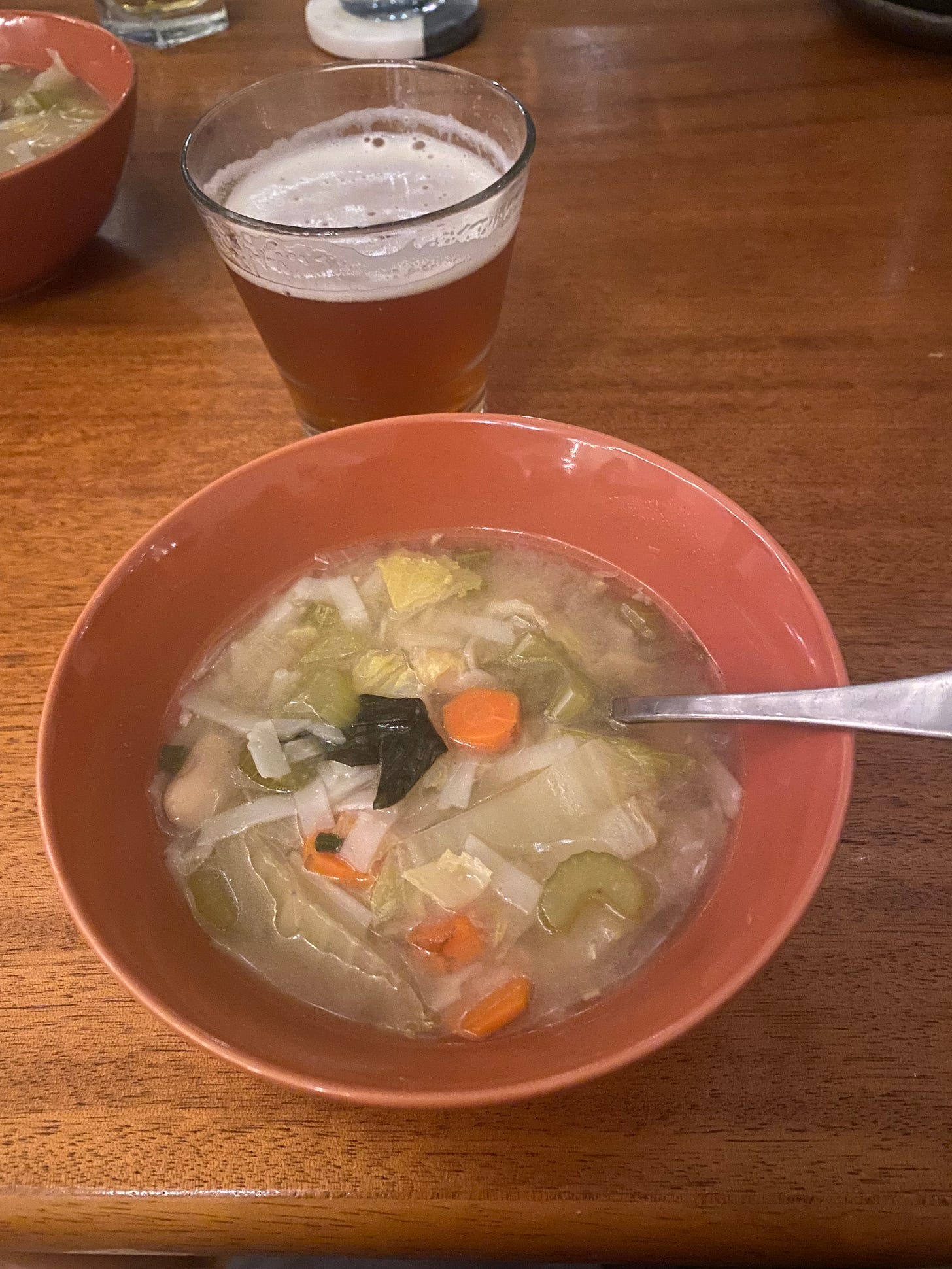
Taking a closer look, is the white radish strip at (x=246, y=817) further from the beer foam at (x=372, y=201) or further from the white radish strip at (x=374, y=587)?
the beer foam at (x=372, y=201)

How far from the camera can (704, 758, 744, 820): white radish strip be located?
3.22ft

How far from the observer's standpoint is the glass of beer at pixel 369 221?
3.80ft

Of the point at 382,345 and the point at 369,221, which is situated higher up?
the point at 369,221

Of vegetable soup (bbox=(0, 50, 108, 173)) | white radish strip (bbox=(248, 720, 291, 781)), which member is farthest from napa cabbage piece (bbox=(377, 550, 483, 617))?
vegetable soup (bbox=(0, 50, 108, 173))

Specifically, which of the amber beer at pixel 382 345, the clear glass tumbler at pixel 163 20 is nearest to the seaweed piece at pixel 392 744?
the amber beer at pixel 382 345

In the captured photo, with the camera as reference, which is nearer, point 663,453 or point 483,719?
point 483,719

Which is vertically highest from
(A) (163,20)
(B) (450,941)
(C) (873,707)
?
(A) (163,20)

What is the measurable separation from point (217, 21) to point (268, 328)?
1.67 meters

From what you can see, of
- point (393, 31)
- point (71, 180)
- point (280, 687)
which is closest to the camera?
point (280, 687)

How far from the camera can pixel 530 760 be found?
1.06 metres

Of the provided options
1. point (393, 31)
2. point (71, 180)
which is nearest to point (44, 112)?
point (71, 180)

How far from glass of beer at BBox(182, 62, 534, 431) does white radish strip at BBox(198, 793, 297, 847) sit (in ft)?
2.01

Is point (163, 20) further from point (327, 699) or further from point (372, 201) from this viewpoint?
point (327, 699)

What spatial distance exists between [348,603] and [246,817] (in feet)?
1.01
